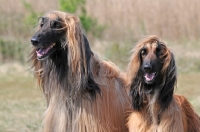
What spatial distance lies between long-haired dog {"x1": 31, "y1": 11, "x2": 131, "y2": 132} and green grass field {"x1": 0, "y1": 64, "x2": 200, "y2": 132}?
1.27 meters

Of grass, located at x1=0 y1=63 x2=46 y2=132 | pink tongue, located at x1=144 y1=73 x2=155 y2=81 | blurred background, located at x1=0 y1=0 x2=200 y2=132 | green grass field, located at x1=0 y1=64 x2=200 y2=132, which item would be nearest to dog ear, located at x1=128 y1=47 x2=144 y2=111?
pink tongue, located at x1=144 y1=73 x2=155 y2=81

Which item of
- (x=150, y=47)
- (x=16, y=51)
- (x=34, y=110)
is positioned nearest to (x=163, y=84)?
(x=150, y=47)

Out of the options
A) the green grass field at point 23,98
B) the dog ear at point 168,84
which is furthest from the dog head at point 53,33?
the green grass field at point 23,98

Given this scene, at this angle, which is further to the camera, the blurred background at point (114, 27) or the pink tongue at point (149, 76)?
the blurred background at point (114, 27)

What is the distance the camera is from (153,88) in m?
7.37

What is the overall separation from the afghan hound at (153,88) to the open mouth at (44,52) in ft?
2.75

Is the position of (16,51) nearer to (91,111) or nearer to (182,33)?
(182,33)

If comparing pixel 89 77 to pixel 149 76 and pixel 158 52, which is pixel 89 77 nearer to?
pixel 149 76

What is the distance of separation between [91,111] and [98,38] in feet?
35.2

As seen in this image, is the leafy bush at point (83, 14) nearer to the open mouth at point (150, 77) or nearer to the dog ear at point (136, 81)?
the dog ear at point (136, 81)

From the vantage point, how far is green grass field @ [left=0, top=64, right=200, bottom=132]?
35.0 ft

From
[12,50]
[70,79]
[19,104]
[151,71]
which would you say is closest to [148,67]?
[151,71]

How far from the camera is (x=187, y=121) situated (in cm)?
793

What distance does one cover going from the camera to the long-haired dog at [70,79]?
7.33 meters
